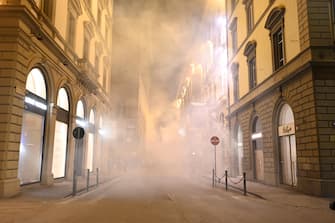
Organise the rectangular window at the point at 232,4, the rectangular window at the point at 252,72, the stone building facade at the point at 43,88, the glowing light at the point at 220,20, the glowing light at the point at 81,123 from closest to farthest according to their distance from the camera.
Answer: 1. the stone building facade at the point at 43,88
2. the rectangular window at the point at 252,72
3. the glowing light at the point at 81,123
4. the rectangular window at the point at 232,4
5. the glowing light at the point at 220,20

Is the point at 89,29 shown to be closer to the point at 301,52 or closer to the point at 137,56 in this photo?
the point at 301,52

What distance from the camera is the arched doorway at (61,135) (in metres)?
14.0

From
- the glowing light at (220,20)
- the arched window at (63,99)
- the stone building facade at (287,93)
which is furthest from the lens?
the glowing light at (220,20)

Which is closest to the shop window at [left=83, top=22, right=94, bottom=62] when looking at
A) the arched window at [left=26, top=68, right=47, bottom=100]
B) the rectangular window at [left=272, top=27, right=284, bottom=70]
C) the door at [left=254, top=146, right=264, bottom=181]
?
the arched window at [left=26, top=68, right=47, bottom=100]

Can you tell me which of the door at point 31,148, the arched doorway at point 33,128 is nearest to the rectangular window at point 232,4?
the arched doorway at point 33,128

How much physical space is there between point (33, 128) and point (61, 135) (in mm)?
3194

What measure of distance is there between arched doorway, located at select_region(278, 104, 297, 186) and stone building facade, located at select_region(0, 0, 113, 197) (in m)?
10.4

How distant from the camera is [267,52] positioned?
1493 centimetres

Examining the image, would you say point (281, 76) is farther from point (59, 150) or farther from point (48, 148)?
point (59, 150)

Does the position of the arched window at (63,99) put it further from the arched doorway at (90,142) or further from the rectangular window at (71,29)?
the arched doorway at (90,142)

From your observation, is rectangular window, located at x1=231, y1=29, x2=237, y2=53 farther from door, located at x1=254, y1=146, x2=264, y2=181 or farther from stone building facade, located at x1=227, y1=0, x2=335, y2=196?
door, located at x1=254, y1=146, x2=264, y2=181

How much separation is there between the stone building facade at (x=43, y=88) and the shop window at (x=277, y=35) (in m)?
9.98

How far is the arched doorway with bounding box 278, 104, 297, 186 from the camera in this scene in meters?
12.4

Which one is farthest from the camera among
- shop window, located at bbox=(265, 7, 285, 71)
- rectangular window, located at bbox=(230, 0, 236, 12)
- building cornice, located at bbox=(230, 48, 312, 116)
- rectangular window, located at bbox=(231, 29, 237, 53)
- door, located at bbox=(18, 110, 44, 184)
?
rectangular window, located at bbox=(230, 0, 236, 12)
